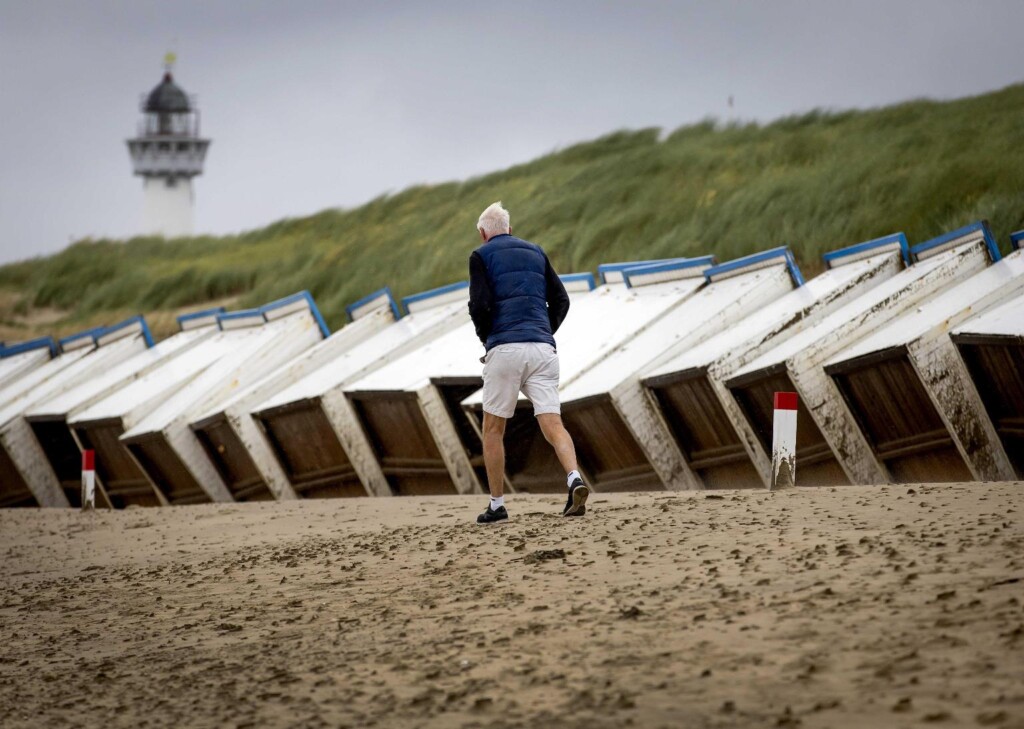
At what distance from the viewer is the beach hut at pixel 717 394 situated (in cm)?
1012

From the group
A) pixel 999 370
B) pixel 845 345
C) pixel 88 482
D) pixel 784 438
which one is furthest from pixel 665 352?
pixel 88 482

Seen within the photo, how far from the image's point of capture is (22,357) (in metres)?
21.1

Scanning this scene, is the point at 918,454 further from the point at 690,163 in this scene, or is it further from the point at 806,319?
the point at 690,163

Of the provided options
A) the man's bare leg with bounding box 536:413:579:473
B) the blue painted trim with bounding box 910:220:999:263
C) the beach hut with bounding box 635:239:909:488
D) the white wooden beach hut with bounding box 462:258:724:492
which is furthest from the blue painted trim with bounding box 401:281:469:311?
the man's bare leg with bounding box 536:413:579:473

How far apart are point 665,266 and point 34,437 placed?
26.2 feet

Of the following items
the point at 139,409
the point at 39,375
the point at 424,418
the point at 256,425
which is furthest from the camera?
the point at 39,375

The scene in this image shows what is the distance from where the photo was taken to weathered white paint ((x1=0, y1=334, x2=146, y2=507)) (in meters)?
16.8

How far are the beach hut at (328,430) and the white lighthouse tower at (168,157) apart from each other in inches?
2286

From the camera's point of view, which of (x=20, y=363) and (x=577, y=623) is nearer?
(x=577, y=623)

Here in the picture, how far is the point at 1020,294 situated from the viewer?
9594 mm

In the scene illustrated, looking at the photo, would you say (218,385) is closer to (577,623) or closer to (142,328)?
(142,328)

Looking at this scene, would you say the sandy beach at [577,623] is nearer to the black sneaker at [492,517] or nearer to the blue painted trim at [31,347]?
A: the black sneaker at [492,517]

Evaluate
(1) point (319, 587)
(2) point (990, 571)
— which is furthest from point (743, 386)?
(2) point (990, 571)

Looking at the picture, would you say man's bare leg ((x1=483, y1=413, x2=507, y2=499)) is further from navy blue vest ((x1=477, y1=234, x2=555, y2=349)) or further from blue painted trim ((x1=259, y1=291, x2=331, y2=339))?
blue painted trim ((x1=259, y1=291, x2=331, y2=339))
